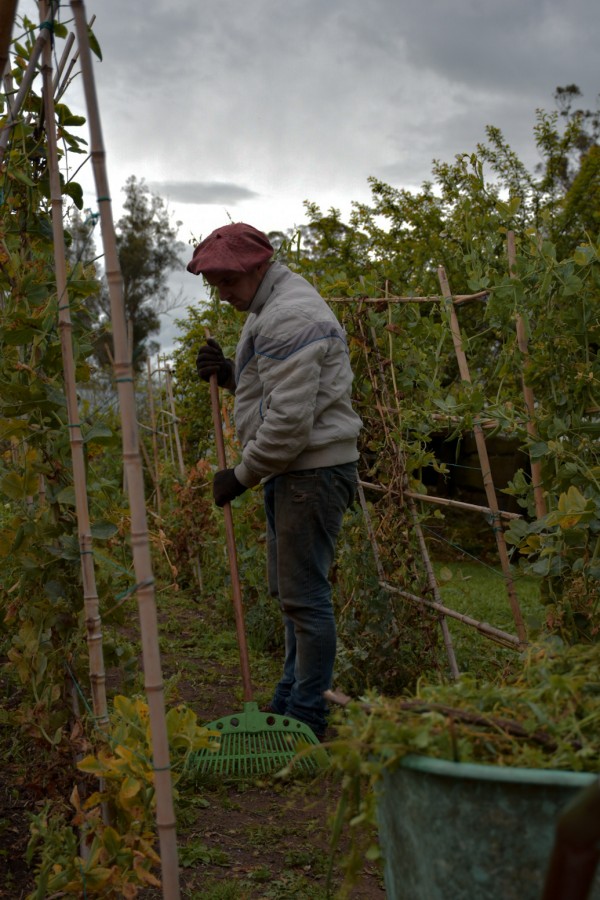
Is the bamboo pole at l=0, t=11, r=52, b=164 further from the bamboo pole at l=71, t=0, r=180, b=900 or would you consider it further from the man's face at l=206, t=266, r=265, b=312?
the man's face at l=206, t=266, r=265, b=312

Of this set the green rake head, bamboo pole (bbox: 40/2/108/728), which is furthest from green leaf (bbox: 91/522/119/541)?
the green rake head

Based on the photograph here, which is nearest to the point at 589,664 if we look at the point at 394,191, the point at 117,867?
the point at 117,867

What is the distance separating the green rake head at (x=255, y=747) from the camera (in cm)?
316

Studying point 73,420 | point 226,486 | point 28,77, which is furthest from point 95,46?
point 226,486

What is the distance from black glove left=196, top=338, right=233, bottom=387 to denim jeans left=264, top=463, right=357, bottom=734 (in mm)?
646

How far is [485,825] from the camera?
4.30ft

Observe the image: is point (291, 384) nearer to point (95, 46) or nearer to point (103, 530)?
point (103, 530)

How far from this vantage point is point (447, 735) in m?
1.39

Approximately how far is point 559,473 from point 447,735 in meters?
1.66

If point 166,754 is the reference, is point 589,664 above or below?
above

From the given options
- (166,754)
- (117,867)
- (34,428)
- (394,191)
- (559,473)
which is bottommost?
(117,867)

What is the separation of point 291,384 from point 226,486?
2.02 ft

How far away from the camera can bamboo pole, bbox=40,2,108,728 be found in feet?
6.79

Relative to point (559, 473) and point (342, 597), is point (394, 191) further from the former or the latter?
point (559, 473)
